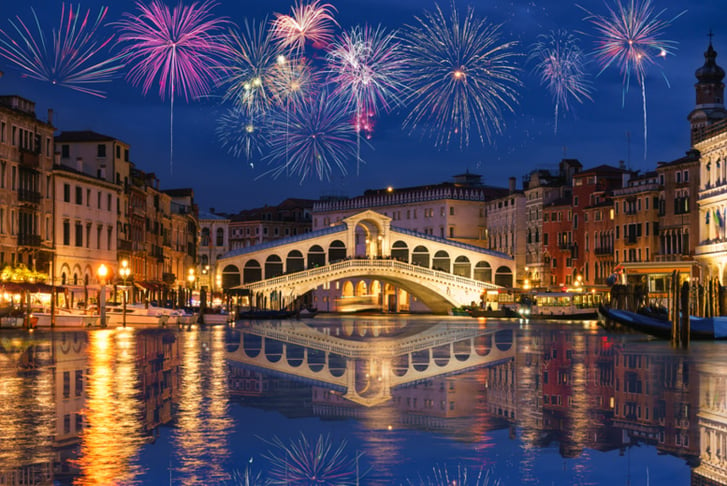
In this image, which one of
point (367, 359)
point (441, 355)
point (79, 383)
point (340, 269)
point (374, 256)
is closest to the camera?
point (79, 383)

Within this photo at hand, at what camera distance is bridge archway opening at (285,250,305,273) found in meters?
97.6

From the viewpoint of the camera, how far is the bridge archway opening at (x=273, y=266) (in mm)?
96750

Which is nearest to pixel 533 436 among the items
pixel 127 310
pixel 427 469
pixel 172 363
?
pixel 427 469

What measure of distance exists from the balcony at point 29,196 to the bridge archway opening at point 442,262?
48.3m

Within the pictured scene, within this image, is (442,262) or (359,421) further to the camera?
(442,262)

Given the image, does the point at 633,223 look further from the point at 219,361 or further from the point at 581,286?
the point at 219,361

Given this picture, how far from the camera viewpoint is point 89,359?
79.6 feet

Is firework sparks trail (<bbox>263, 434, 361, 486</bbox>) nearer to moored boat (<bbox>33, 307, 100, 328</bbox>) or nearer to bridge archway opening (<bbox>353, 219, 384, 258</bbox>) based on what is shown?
moored boat (<bbox>33, 307, 100, 328</bbox>)

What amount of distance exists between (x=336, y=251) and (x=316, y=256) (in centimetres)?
182

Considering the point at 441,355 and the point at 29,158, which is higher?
A: the point at 29,158

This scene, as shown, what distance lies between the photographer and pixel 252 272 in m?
96.2

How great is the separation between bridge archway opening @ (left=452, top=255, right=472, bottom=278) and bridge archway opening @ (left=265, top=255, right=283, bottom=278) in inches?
552

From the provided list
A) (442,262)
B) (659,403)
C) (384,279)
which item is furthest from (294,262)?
(659,403)

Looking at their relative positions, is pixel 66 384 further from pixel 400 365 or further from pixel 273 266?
pixel 273 266
